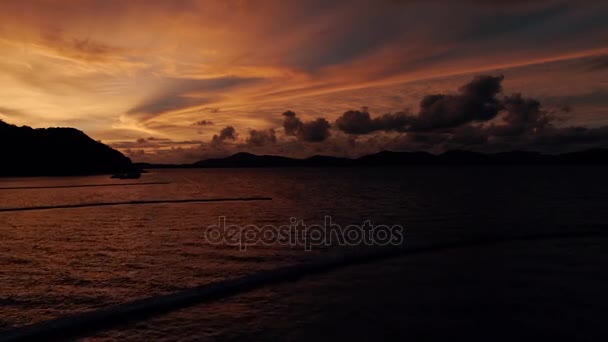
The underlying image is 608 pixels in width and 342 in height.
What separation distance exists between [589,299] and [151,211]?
46.6 m

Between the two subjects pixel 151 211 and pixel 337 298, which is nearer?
pixel 337 298

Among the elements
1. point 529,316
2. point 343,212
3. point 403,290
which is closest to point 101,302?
point 403,290

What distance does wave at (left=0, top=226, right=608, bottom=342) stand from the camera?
12.7m

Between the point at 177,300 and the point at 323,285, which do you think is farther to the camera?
the point at 323,285

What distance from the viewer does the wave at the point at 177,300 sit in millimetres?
12703

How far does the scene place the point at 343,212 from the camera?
4781cm

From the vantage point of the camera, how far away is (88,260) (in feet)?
74.4

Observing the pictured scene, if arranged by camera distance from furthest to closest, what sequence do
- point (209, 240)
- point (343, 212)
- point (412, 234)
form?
1. point (343, 212)
2. point (412, 234)
3. point (209, 240)

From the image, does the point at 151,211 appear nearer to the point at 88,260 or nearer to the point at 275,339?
the point at 88,260

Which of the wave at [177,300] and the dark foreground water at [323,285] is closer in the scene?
the wave at [177,300]

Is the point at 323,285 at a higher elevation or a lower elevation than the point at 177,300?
lower

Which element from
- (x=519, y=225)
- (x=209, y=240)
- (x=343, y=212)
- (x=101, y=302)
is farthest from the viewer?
(x=343, y=212)

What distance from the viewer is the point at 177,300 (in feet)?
50.9

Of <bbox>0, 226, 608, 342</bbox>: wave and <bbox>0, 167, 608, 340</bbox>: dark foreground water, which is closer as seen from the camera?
<bbox>0, 226, 608, 342</bbox>: wave
